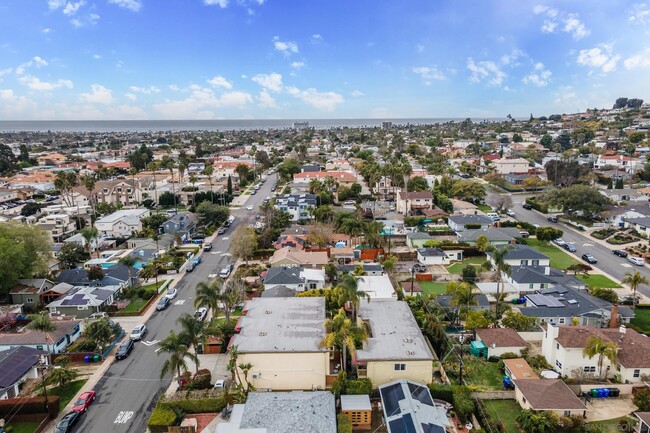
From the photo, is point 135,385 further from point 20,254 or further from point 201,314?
point 20,254

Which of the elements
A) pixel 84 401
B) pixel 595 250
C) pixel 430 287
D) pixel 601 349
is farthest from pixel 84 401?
pixel 595 250

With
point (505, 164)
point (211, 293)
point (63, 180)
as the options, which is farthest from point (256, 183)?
point (211, 293)

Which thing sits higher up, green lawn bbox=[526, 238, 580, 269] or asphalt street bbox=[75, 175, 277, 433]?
green lawn bbox=[526, 238, 580, 269]

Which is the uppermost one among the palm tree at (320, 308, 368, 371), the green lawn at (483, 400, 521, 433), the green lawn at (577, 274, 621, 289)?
the palm tree at (320, 308, 368, 371)

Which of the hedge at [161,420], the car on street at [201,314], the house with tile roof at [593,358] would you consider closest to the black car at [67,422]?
the hedge at [161,420]

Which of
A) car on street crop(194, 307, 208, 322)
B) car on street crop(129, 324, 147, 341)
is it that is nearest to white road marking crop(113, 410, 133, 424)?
car on street crop(129, 324, 147, 341)

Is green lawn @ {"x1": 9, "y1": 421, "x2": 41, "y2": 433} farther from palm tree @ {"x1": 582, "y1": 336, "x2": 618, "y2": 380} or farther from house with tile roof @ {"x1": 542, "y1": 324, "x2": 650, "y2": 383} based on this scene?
palm tree @ {"x1": 582, "y1": 336, "x2": 618, "y2": 380}

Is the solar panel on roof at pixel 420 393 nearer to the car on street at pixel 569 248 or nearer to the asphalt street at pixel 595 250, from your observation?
the asphalt street at pixel 595 250
